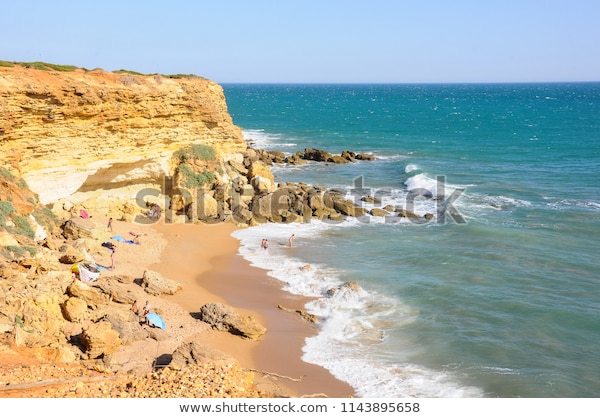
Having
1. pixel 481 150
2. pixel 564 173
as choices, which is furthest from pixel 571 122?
pixel 564 173

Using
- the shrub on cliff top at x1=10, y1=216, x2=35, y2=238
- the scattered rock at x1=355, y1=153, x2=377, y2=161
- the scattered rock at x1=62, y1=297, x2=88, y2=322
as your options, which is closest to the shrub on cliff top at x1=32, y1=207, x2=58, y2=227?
the shrub on cliff top at x1=10, y1=216, x2=35, y2=238

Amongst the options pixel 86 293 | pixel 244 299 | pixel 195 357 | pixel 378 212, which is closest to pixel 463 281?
pixel 244 299

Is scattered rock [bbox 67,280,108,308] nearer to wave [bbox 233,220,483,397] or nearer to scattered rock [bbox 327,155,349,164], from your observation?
wave [bbox 233,220,483,397]

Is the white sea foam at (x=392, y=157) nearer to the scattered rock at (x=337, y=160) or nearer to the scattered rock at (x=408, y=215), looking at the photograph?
the scattered rock at (x=337, y=160)

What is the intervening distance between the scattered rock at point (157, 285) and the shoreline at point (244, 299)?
327 mm

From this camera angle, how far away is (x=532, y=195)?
126 feet

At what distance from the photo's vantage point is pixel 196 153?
31.9m

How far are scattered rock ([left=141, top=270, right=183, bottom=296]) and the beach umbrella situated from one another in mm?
2747

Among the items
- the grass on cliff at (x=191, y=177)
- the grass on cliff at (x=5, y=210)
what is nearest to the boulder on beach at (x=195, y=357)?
the grass on cliff at (x=5, y=210)

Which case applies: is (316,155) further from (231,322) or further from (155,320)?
(155,320)

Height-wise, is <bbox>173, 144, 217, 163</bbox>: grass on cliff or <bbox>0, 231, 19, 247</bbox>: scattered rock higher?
<bbox>173, 144, 217, 163</bbox>: grass on cliff

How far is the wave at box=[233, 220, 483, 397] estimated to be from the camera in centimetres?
1501

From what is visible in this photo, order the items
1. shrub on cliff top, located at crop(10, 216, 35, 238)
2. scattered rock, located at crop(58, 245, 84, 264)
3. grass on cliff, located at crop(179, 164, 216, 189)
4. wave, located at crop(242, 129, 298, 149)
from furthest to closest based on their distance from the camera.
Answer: wave, located at crop(242, 129, 298, 149) < grass on cliff, located at crop(179, 164, 216, 189) < shrub on cliff top, located at crop(10, 216, 35, 238) < scattered rock, located at crop(58, 245, 84, 264)

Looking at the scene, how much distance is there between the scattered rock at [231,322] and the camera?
57.1 ft
